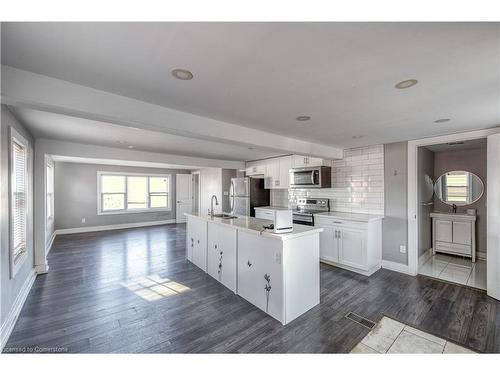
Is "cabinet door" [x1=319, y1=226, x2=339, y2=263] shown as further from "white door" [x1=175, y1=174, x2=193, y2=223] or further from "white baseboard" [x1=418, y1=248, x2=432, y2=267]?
"white door" [x1=175, y1=174, x2=193, y2=223]

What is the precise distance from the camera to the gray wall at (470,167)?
423 cm

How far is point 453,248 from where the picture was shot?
4340 millimetres

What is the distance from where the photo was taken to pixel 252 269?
2.59 metres

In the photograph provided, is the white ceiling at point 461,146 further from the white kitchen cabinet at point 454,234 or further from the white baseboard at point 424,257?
the white baseboard at point 424,257

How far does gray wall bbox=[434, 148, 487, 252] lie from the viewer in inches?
167

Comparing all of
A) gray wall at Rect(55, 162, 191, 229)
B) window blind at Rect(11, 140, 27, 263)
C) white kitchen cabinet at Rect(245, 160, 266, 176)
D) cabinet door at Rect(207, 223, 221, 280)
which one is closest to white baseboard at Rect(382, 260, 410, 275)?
cabinet door at Rect(207, 223, 221, 280)

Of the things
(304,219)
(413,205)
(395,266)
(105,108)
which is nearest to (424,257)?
(395,266)

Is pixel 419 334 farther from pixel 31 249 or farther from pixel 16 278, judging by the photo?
pixel 31 249

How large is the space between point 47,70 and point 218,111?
135cm

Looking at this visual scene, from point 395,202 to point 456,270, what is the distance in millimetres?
1533

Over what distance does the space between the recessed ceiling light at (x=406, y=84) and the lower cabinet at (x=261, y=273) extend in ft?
5.64

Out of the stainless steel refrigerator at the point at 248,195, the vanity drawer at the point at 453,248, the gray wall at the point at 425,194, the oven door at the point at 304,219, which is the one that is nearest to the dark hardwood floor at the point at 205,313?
the oven door at the point at 304,219

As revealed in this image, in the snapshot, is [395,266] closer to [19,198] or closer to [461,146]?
[461,146]
